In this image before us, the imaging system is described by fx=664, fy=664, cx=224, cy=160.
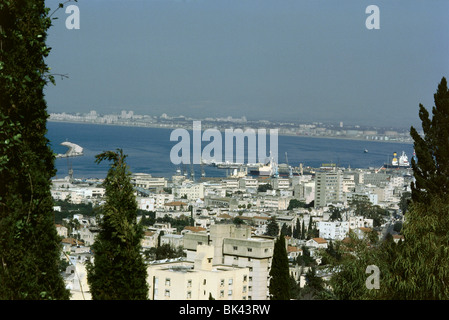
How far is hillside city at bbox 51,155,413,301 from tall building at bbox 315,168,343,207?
6cm

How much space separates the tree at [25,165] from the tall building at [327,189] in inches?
1342

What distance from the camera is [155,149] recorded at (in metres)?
57.3

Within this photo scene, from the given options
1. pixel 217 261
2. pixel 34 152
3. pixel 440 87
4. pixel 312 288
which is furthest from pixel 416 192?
A: pixel 312 288

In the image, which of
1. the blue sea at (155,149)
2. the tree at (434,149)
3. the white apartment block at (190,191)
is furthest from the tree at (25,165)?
the white apartment block at (190,191)

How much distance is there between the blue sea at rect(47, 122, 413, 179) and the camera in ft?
140

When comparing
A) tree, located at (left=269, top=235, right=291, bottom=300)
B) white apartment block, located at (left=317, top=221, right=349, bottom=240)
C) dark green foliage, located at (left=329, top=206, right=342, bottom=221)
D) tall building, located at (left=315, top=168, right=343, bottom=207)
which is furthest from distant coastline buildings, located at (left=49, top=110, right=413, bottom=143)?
tree, located at (left=269, top=235, right=291, bottom=300)

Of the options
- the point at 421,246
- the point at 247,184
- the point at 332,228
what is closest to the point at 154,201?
the point at 332,228

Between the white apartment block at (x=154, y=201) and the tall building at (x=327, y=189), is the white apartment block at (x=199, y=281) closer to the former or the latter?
the white apartment block at (x=154, y=201)

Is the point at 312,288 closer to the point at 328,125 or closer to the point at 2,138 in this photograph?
the point at 2,138

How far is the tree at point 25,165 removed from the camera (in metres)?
2.16

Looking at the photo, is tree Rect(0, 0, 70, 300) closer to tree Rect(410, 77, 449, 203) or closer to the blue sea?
tree Rect(410, 77, 449, 203)

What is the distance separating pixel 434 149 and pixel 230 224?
9.44 feet

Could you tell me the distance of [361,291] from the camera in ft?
15.5

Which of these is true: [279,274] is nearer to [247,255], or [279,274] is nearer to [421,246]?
[247,255]
